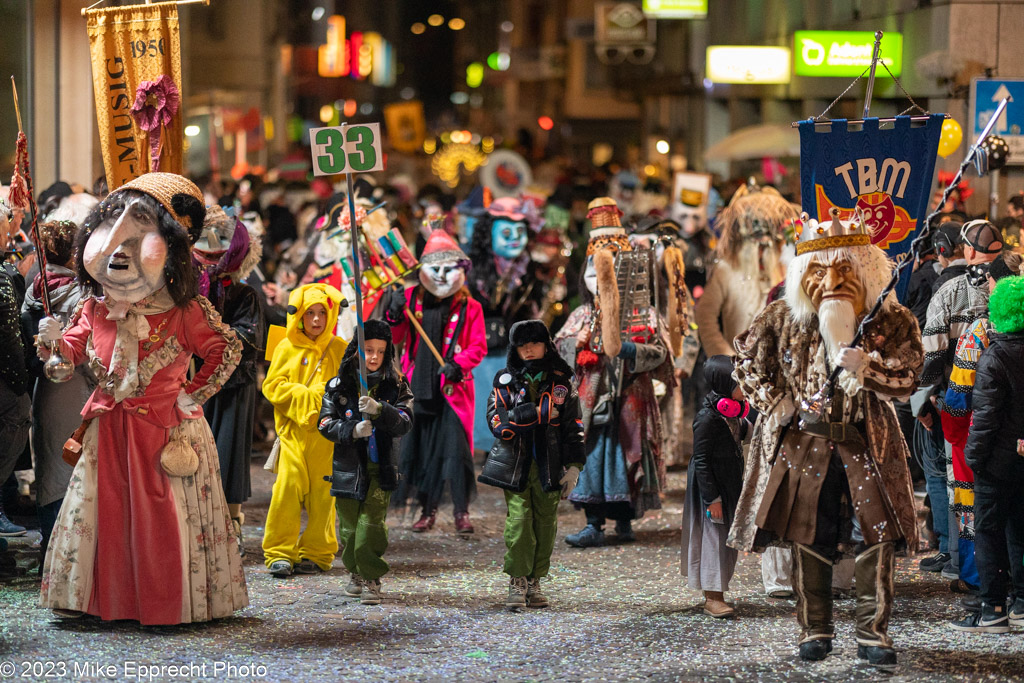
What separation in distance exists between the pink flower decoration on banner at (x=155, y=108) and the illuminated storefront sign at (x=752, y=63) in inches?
745

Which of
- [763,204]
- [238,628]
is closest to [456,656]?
[238,628]

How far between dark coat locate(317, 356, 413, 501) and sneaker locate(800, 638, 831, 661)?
2.37 metres

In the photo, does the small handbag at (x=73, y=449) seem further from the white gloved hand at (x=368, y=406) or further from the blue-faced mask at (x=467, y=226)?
the blue-faced mask at (x=467, y=226)

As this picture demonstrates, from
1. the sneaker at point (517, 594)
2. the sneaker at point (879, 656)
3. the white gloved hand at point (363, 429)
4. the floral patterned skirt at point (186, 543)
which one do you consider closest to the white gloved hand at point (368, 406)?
the white gloved hand at point (363, 429)

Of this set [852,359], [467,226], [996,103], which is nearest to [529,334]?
[852,359]

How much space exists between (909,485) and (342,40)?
67726 mm

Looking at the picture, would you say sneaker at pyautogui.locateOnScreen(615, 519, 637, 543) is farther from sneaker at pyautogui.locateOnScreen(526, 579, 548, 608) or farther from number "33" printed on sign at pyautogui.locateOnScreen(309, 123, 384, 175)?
number "33" printed on sign at pyautogui.locateOnScreen(309, 123, 384, 175)

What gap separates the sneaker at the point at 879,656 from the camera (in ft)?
20.9

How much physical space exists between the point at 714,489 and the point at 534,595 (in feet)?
3.74

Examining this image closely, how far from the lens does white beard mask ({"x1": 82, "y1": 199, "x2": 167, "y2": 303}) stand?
22.5 feet

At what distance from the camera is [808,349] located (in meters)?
6.51

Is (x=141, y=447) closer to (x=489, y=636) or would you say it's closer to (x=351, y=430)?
(x=351, y=430)

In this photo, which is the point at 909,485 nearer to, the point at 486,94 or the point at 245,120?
the point at 245,120

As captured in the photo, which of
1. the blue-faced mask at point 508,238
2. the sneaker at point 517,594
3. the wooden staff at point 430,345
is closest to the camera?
the sneaker at point 517,594
